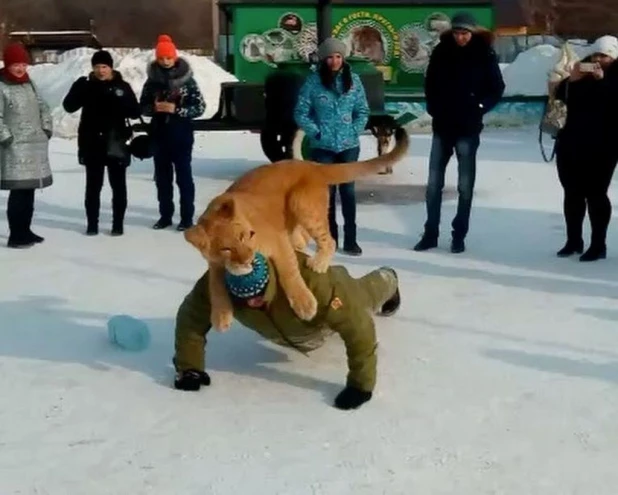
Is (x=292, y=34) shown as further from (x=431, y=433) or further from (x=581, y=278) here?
(x=431, y=433)

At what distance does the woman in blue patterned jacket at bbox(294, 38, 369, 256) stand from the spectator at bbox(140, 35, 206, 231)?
140cm

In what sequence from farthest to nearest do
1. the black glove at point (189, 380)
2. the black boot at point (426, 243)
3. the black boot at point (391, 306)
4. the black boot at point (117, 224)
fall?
the black boot at point (117, 224) < the black boot at point (426, 243) < the black boot at point (391, 306) < the black glove at point (189, 380)

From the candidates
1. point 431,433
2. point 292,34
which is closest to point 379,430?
point 431,433

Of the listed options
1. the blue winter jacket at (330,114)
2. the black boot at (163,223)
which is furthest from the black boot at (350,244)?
the black boot at (163,223)

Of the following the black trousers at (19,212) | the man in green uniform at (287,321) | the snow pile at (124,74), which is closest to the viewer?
the man in green uniform at (287,321)

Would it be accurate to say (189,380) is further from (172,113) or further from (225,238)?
(172,113)

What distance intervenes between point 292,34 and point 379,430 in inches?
459

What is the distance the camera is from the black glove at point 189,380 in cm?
476

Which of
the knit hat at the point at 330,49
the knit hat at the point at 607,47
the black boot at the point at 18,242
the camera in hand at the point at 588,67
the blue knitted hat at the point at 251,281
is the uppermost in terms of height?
the knit hat at the point at 607,47

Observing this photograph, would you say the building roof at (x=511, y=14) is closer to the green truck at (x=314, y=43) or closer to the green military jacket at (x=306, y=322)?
the green truck at (x=314, y=43)

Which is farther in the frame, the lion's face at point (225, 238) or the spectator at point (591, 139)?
the spectator at point (591, 139)

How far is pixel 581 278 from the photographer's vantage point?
683 centimetres

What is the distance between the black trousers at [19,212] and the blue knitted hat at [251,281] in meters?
4.18

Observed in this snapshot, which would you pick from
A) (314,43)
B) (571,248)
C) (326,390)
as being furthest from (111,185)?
(314,43)
